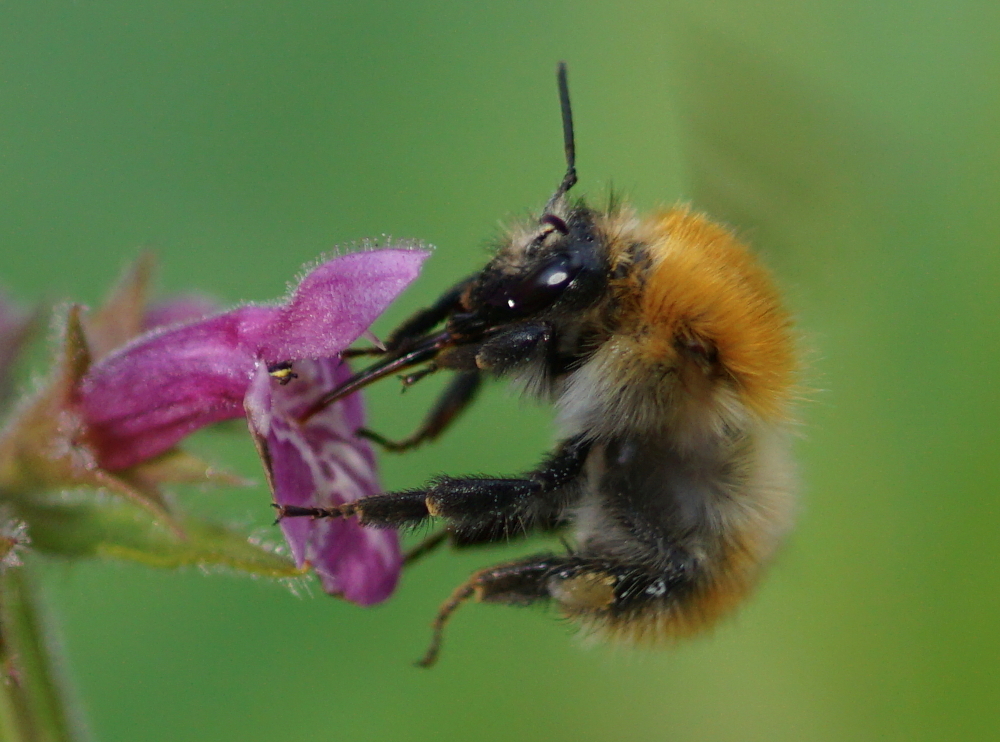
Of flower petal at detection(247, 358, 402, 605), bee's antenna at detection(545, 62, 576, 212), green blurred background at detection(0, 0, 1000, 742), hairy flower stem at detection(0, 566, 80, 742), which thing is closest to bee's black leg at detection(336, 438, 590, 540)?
flower petal at detection(247, 358, 402, 605)

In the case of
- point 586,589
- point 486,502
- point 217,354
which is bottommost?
point 586,589

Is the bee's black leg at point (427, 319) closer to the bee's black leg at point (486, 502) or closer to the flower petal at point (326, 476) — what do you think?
the flower petal at point (326, 476)

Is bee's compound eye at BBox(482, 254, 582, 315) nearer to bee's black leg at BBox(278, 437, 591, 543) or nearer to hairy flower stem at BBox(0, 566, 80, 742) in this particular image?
bee's black leg at BBox(278, 437, 591, 543)

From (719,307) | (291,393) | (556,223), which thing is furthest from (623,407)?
(291,393)

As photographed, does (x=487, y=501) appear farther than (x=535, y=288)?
Yes

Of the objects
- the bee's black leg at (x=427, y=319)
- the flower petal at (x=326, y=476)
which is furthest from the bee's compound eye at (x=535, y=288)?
the flower petal at (x=326, y=476)

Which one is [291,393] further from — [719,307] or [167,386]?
[719,307]

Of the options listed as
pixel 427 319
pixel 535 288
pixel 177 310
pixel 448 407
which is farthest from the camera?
pixel 177 310
